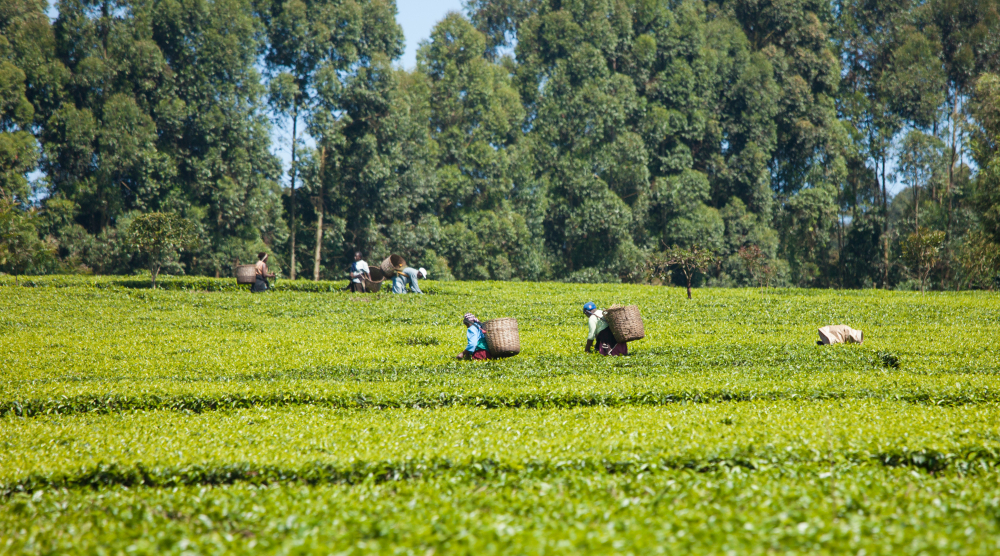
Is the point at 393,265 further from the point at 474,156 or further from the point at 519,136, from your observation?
the point at 519,136

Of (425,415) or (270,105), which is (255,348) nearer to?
(425,415)

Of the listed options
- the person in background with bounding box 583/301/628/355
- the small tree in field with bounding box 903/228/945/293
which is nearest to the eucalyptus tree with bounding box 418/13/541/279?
the small tree in field with bounding box 903/228/945/293

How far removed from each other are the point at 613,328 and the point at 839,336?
675 cm

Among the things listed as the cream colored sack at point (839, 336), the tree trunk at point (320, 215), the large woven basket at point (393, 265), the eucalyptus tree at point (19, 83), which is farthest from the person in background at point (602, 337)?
the eucalyptus tree at point (19, 83)

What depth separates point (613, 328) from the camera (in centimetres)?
1592

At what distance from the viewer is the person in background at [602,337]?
16.4 meters

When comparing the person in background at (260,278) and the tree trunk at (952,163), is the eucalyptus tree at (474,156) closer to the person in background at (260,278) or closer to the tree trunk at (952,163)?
the person in background at (260,278)

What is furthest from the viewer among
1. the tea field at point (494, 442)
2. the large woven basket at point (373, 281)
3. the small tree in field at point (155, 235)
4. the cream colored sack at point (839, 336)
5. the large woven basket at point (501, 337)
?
the small tree in field at point (155, 235)

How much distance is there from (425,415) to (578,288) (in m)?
21.1

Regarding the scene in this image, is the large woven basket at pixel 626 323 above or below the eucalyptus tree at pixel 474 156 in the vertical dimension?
below

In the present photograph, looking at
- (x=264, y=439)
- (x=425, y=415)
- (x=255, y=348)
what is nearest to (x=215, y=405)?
(x=264, y=439)

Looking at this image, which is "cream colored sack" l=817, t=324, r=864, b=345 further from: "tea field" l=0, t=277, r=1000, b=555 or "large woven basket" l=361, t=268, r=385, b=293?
"large woven basket" l=361, t=268, r=385, b=293

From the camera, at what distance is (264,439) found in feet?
32.7

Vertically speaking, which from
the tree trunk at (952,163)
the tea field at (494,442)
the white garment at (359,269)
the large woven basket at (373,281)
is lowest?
the tea field at (494,442)
